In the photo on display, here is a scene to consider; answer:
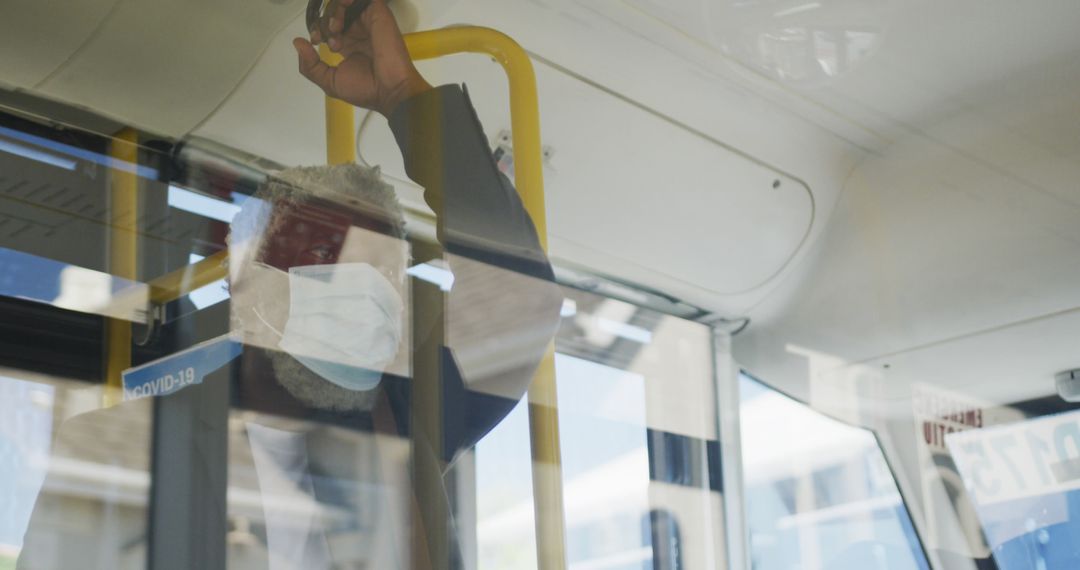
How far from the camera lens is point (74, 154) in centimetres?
140

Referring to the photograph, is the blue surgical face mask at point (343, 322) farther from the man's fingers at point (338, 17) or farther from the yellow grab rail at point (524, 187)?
the man's fingers at point (338, 17)

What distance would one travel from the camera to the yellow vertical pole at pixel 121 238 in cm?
129

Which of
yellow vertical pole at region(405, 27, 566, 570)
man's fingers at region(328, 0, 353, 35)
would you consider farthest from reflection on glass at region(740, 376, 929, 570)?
man's fingers at region(328, 0, 353, 35)

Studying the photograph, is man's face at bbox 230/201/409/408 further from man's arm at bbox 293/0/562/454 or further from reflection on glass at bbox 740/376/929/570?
reflection on glass at bbox 740/376/929/570

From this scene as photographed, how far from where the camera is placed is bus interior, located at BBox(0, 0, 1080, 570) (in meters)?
1.30

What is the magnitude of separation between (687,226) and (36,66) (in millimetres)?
988

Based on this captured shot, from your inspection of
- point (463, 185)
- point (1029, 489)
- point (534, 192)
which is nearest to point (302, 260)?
point (463, 185)

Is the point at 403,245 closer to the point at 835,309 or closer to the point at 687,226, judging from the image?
the point at 687,226

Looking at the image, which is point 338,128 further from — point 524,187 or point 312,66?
point 524,187

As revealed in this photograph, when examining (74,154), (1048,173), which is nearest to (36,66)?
(74,154)

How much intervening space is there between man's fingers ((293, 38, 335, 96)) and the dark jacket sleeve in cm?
11

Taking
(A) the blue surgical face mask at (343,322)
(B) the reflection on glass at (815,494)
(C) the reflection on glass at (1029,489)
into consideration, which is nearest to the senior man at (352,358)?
(A) the blue surgical face mask at (343,322)

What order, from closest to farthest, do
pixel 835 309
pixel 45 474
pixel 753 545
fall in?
pixel 45 474, pixel 753 545, pixel 835 309

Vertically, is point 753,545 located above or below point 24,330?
below
